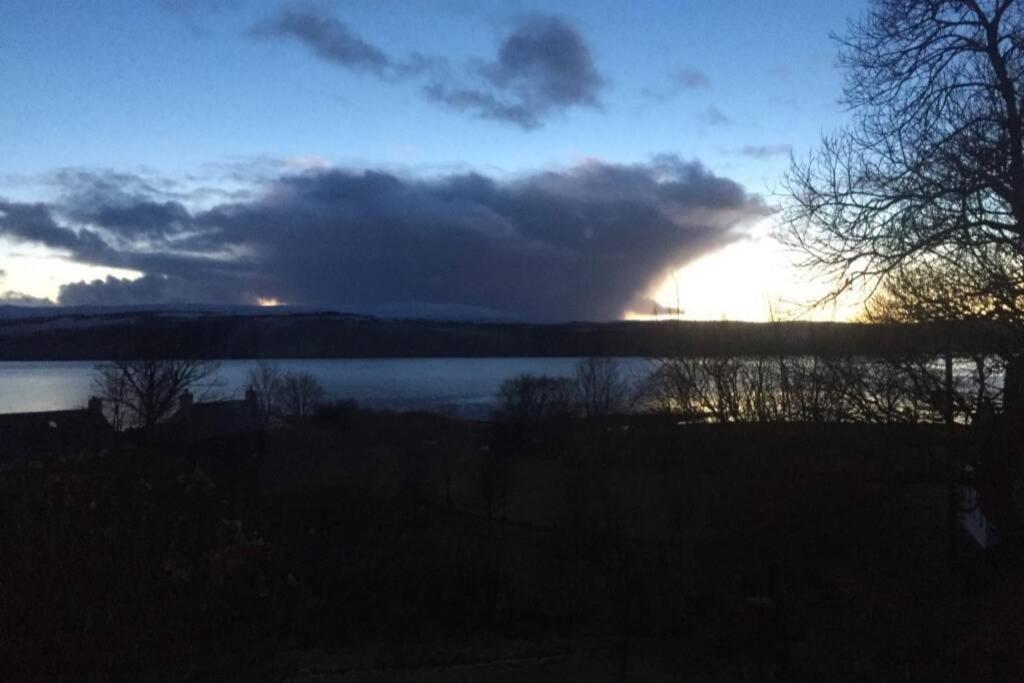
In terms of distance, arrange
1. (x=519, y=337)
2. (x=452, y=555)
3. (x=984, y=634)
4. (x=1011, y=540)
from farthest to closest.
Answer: (x=519, y=337)
(x=452, y=555)
(x=1011, y=540)
(x=984, y=634)

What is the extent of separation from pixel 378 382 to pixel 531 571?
52.9 metres

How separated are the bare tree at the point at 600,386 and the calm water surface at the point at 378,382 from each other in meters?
0.99

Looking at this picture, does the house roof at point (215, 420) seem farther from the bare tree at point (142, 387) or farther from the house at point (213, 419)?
the bare tree at point (142, 387)

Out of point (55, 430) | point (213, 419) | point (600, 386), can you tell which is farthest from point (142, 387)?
point (600, 386)

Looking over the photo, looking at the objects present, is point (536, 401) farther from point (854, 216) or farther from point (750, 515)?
point (854, 216)

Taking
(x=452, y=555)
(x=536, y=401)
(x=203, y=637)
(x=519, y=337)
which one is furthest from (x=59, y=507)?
(x=519, y=337)

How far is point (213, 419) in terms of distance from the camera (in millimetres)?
42344

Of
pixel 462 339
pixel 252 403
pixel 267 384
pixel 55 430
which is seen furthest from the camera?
pixel 462 339

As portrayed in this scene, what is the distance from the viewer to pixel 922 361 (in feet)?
51.7

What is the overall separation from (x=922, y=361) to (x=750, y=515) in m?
4.38

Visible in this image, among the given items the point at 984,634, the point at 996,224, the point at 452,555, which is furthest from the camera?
the point at 452,555

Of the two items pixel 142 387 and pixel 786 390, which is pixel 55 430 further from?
pixel 786 390

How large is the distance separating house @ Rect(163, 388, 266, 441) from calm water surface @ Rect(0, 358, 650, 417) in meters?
6.18

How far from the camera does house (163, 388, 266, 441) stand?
1467 inches
